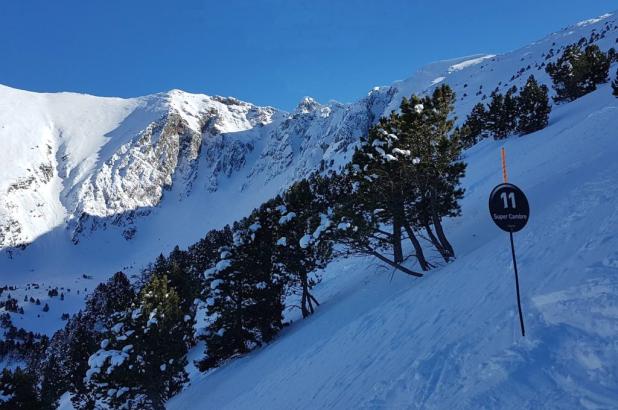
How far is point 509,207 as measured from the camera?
8.05m

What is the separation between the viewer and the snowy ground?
6297 mm

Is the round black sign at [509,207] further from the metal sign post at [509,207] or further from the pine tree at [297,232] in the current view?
the pine tree at [297,232]

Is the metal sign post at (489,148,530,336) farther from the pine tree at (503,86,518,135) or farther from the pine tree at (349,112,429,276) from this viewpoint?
the pine tree at (503,86,518,135)

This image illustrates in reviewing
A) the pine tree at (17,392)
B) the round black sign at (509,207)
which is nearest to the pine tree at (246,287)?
the pine tree at (17,392)

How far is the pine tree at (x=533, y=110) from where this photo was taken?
128 feet

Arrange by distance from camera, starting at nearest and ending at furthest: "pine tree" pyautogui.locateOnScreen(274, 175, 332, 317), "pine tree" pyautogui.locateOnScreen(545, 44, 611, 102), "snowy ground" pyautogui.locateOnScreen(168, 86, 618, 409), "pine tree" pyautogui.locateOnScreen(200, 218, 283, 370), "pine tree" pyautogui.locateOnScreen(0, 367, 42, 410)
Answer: "snowy ground" pyautogui.locateOnScreen(168, 86, 618, 409) < "pine tree" pyautogui.locateOnScreen(274, 175, 332, 317) < "pine tree" pyautogui.locateOnScreen(200, 218, 283, 370) < "pine tree" pyautogui.locateOnScreen(0, 367, 42, 410) < "pine tree" pyautogui.locateOnScreen(545, 44, 611, 102)

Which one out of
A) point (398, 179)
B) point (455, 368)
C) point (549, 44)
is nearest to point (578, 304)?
point (455, 368)

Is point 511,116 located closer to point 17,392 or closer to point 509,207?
point 509,207

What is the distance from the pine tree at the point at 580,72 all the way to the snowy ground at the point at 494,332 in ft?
106

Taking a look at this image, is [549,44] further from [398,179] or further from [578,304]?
[578,304]

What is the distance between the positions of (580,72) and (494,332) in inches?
2001

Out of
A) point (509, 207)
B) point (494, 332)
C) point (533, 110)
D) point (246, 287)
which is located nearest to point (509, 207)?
point (509, 207)

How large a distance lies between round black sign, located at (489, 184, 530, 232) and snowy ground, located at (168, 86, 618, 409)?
1.51 m

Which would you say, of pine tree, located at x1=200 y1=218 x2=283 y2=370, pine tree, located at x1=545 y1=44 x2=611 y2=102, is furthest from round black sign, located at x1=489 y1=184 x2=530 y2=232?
pine tree, located at x1=545 y1=44 x2=611 y2=102
